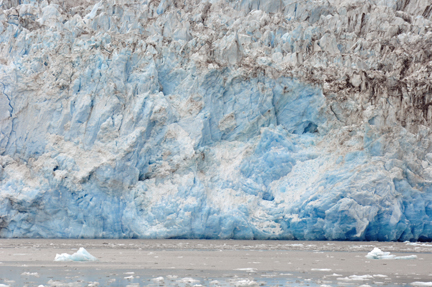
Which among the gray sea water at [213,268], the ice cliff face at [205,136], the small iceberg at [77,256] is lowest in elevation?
the gray sea water at [213,268]

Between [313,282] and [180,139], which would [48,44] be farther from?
[313,282]

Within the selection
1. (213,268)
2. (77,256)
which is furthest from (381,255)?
(77,256)

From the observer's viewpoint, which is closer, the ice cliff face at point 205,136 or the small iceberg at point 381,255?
the small iceberg at point 381,255

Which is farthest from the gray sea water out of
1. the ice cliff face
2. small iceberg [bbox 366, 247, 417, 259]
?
the ice cliff face

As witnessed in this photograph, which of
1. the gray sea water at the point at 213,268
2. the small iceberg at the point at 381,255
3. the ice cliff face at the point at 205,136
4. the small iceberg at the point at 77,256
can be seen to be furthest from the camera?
the ice cliff face at the point at 205,136

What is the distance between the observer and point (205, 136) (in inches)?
821

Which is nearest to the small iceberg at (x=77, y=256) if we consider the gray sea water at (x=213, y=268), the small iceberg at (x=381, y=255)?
the gray sea water at (x=213, y=268)

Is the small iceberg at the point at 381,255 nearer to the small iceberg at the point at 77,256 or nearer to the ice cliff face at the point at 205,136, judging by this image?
the ice cliff face at the point at 205,136

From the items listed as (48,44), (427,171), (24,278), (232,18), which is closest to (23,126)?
(48,44)

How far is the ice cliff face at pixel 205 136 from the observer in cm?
1908

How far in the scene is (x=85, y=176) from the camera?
1916 centimetres

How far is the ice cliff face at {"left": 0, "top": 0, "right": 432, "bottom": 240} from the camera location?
1908 centimetres

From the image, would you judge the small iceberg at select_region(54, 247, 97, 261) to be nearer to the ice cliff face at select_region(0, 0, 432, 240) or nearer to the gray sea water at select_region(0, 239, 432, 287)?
the gray sea water at select_region(0, 239, 432, 287)

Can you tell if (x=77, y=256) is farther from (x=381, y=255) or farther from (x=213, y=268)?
(x=381, y=255)
